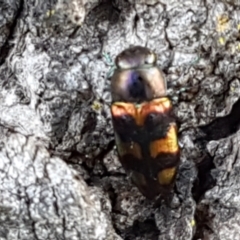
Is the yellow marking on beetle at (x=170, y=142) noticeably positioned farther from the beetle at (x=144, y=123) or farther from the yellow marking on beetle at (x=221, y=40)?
the yellow marking on beetle at (x=221, y=40)

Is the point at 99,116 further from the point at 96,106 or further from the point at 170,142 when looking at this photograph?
the point at 170,142

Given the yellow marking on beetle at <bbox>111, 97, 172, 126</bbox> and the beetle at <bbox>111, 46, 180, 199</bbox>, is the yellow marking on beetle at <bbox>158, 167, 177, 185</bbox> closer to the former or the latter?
the beetle at <bbox>111, 46, 180, 199</bbox>

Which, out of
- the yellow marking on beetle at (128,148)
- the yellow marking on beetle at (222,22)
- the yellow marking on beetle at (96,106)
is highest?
the yellow marking on beetle at (222,22)

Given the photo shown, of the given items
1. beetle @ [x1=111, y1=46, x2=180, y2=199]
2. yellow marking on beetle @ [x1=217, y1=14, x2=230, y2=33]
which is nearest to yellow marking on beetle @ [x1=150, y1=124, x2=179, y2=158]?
beetle @ [x1=111, y1=46, x2=180, y2=199]

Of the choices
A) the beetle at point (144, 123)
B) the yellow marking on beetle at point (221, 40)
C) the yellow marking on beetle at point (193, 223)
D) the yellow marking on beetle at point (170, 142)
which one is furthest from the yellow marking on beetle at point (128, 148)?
the yellow marking on beetle at point (221, 40)

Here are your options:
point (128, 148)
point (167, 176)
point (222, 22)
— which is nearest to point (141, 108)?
point (128, 148)

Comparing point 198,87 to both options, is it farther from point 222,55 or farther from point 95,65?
point 95,65

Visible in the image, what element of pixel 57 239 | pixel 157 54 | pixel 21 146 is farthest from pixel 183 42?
pixel 57 239
